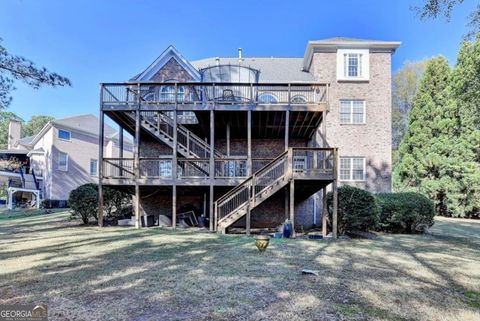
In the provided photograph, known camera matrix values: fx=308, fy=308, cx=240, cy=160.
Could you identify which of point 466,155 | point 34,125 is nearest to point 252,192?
point 466,155

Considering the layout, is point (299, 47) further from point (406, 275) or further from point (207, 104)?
point (406, 275)

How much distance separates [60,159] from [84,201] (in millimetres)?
15389

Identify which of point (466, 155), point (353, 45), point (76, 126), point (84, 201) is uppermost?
point (353, 45)

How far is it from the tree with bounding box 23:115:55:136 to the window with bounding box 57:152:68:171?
33.7 m

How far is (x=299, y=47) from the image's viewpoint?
26531mm

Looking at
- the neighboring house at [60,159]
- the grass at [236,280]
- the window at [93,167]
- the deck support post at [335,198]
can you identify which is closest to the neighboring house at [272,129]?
the deck support post at [335,198]

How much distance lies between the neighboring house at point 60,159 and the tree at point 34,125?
28007 mm

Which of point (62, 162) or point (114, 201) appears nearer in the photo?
point (114, 201)

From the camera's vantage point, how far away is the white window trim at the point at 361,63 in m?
16.7

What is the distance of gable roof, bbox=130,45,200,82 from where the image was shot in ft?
52.7

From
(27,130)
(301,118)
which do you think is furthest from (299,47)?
(27,130)

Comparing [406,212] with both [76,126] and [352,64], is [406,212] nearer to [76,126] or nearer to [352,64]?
[352,64]

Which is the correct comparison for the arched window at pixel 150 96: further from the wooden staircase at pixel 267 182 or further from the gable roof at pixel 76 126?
the gable roof at pixel 76 126

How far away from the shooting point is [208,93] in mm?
14758
